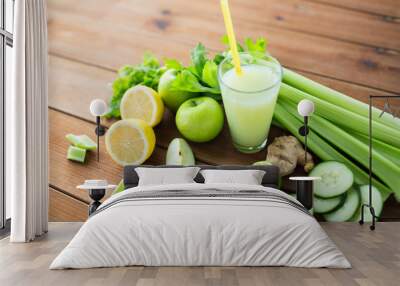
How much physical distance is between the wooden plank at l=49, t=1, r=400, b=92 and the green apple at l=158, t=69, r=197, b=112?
1.53ft

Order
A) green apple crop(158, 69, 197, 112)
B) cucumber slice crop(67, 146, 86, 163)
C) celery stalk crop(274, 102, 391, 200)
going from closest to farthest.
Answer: green apple crop(158, 69, 197, 112) → celery stalk crop(274, 102, 391, 200) → cucumber slice crop(67, 146, 86, 163)

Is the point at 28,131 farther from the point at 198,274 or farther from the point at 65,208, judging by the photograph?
the point at 198,274

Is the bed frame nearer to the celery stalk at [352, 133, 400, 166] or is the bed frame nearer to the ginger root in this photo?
the ginger root

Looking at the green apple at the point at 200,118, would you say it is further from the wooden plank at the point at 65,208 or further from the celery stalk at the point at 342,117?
the wooden plank at the point at 65,208

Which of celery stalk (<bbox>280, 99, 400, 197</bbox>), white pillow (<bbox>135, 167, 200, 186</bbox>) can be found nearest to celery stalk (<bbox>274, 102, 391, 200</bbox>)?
celery stalk (<bbox>280, 99, 400, 197</bbox>)

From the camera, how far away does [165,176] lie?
5043 millimetres

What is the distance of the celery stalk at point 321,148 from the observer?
5.45 meters

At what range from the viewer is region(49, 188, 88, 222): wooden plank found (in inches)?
221

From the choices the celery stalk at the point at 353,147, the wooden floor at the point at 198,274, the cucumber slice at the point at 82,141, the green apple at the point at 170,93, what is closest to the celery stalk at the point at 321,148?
the celery stalk at the point at 353,147

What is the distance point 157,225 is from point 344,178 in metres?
2.59

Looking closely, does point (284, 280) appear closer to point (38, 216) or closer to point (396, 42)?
point (38, 216)

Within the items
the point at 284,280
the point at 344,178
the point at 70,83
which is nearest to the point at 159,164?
the point at 70,83

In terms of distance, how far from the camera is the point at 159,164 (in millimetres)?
5559

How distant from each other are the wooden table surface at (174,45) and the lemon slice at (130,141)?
24 cm
